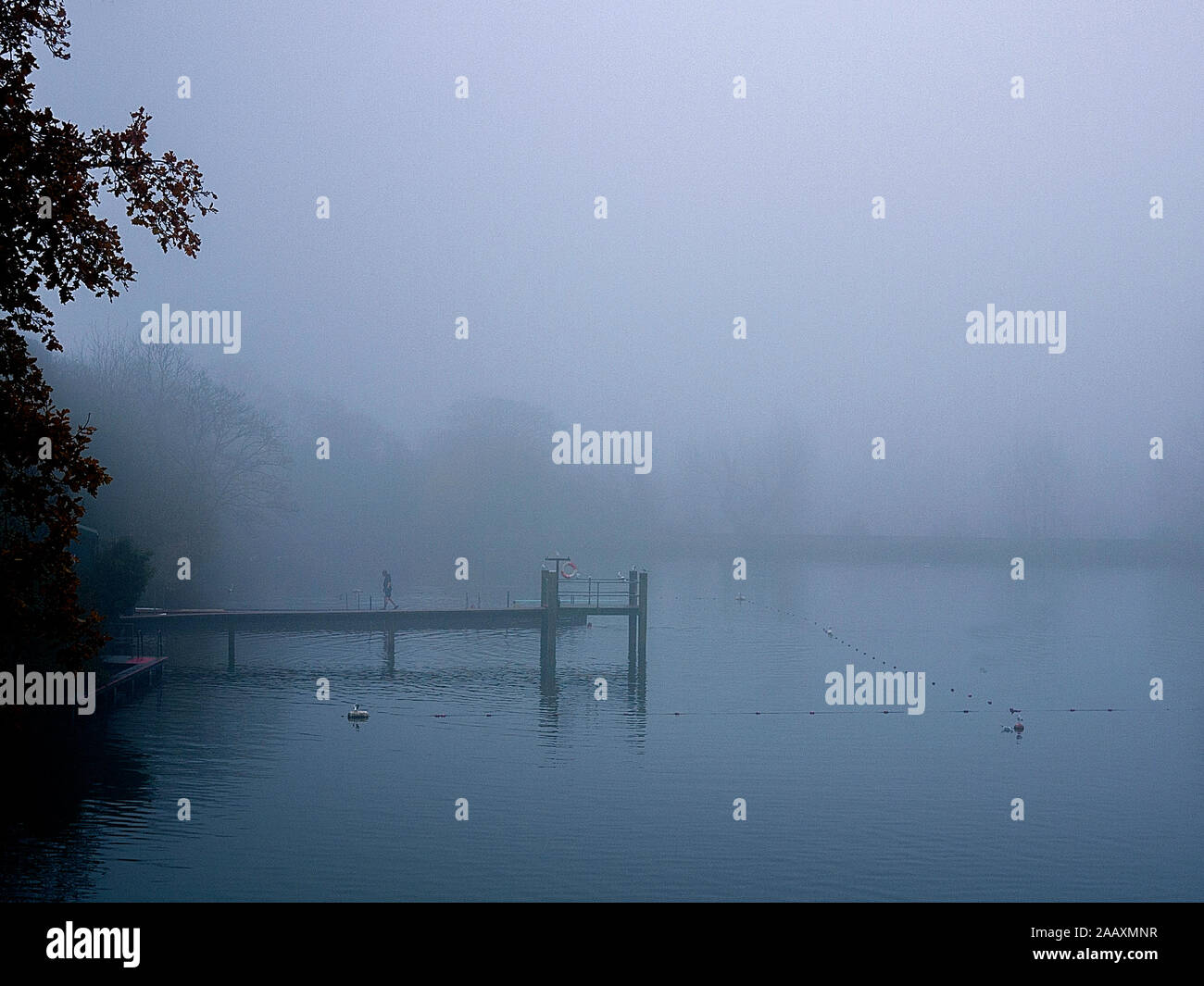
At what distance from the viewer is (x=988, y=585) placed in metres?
123

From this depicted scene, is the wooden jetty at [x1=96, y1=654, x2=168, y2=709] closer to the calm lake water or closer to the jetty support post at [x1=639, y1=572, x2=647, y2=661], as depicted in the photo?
the calm lake water

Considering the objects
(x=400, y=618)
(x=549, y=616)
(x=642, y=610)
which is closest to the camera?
(x=400, y=618)

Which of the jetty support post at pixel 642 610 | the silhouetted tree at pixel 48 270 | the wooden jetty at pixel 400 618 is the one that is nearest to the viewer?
the silhouetted tree at pixel 48 270

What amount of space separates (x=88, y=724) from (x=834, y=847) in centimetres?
2582

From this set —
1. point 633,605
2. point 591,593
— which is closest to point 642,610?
point 633,605

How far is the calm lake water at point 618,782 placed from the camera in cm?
2519

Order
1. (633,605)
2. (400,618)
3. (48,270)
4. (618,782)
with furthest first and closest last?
(633,605)
(400,618)
(618,782)
(48,270)

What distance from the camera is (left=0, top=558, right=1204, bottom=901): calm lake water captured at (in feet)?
82.6

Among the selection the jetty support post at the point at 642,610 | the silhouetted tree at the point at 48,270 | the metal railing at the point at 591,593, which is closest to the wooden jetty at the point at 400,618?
the jetty support post at the point at 642,610

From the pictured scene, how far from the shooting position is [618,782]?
1332 inches

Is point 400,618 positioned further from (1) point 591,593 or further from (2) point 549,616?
(1) point 591,593

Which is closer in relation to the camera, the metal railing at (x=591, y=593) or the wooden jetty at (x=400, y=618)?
the wooden jetty at (x=400, y=618)

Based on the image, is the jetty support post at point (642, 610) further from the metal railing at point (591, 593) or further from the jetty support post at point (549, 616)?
the jetty support post at point (549, 616)
